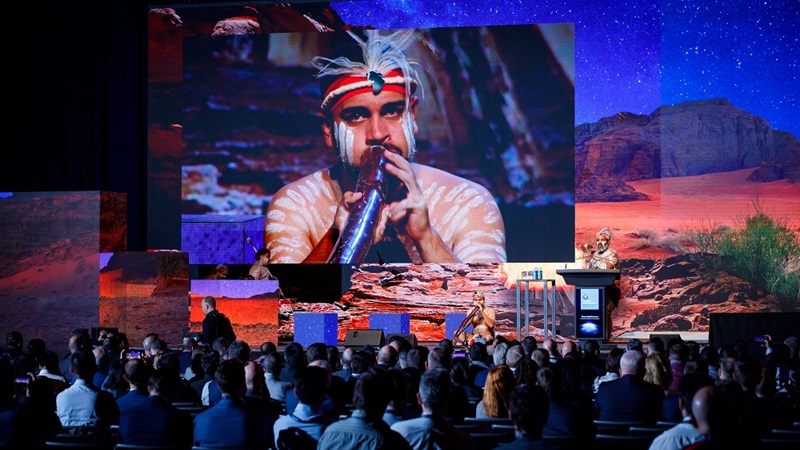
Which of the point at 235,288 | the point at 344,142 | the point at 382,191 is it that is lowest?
the point at 235,288

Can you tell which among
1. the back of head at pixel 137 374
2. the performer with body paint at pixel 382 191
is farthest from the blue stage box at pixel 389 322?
the back of head at pixel 137 374

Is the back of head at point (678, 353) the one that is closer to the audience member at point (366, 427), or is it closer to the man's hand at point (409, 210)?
the audience member at point (366, 427)

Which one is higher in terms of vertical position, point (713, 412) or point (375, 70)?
point (375, 70)

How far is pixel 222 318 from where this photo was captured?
10.3 m

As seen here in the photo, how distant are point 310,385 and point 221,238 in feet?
38.9

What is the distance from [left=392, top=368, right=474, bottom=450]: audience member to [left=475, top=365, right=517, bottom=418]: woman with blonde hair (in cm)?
109

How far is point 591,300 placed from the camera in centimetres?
1291

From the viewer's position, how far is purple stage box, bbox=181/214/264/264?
633 inches

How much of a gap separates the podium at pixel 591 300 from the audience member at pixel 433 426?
346 inches

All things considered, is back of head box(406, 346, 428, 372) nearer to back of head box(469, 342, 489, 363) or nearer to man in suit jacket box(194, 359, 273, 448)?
back of head box(469, 342, 489, 363)

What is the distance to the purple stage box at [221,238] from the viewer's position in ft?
52.7

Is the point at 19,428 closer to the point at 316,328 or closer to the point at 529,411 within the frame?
the point at 529,411

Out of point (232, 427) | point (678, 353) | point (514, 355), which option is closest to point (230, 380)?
point (232, 427)

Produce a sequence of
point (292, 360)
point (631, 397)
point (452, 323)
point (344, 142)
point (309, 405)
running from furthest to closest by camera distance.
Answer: point (344, 142) → point (452, 323) → point (292, 360) → point (631, 397) → point (309, 405)
